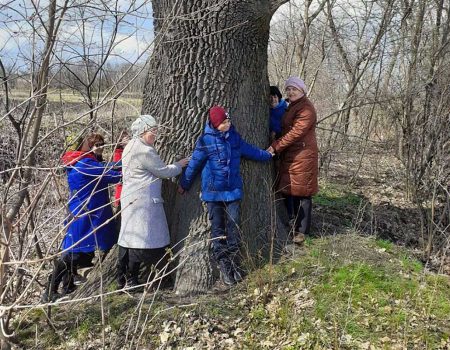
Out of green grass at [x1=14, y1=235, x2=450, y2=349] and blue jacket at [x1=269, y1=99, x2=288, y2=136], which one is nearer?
green grass at [x1=14, y1=235, x2=450, y2=349]

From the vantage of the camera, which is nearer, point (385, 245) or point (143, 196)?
point (143, 196)

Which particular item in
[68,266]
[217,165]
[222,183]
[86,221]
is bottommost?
[68,266]

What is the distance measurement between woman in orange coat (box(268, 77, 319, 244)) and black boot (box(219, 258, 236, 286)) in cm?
83

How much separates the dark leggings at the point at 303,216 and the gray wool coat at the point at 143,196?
138 cm

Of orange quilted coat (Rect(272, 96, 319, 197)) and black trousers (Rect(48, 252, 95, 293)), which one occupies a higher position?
orange quilted coat (Rect(272, 96, 319, 197))

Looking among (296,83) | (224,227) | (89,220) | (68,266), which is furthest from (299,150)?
(68,266)

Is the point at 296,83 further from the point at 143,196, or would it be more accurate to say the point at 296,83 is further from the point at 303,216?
the point at 143,196

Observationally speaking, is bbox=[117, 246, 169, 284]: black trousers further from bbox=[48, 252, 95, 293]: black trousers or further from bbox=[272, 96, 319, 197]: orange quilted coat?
bbox=[272, 96, 319, 197]: orange quilted coat

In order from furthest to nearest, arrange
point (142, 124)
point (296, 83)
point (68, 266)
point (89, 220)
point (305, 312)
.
Answer: point (68, 266)
point (296, 83)
point (89, 220)
point (142, 124)
point (305, 312)

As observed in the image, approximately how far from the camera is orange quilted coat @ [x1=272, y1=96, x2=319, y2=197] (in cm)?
468

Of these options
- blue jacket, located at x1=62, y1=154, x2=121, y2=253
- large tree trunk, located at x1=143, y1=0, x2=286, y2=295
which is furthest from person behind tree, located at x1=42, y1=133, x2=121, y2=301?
large tree trunk, located at x1=143, y1=0, x2=286, y2=295

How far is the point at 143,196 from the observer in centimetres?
417

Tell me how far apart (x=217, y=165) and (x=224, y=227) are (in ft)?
1.84

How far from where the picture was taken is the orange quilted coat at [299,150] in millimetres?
4680
